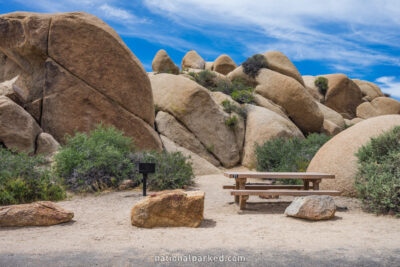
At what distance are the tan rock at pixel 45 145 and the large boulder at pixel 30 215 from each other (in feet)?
15.9

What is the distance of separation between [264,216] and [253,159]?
8442 millimetres

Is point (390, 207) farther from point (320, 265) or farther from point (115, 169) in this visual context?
point (115, 169)

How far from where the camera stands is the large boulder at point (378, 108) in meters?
28.4

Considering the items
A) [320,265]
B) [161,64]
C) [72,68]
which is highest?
[161,64]

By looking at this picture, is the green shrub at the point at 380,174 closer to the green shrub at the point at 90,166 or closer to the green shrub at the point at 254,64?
the green shrub at the point at 90,166

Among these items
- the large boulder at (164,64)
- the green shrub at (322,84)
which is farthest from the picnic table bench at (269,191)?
the green shrub at (322,84)

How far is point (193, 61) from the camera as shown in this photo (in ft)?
105

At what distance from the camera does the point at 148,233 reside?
15.9ft

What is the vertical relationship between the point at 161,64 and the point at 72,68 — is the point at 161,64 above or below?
above

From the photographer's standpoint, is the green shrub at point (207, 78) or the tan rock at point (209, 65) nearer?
the green shrub at point (207, 78)

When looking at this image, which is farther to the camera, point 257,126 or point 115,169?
point 257,126

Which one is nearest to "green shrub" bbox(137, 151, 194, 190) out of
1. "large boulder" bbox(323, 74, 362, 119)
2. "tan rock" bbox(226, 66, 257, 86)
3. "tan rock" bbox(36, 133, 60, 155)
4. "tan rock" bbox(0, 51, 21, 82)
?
"tan rock" bbox(36, 133, 60, 155)

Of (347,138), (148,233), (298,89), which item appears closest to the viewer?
(148,233)

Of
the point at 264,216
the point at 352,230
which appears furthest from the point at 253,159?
the point at 352,230
